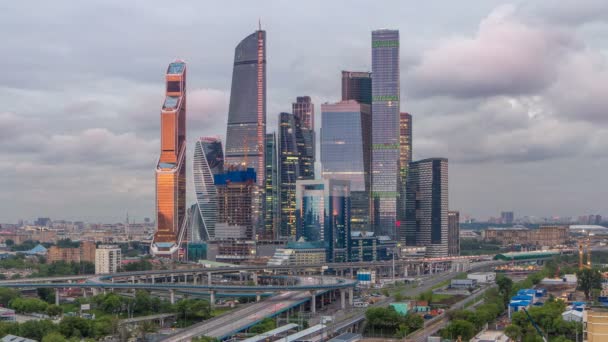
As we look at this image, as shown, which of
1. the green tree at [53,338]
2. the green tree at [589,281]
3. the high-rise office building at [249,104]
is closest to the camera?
the green tree at [53,338]

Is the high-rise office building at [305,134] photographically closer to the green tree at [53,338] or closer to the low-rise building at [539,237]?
the low-rise building at [539,237]

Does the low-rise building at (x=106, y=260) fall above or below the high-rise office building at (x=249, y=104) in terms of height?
below

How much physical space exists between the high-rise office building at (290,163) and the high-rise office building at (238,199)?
14512 millimetres

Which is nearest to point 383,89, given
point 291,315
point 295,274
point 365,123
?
point 365,123

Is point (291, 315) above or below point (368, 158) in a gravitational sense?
below

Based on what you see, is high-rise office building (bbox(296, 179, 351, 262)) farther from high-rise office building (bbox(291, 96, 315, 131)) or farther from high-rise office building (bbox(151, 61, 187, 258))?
high-rise office building (bbox(291, 96, 315, 131))

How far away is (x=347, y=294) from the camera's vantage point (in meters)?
71.2

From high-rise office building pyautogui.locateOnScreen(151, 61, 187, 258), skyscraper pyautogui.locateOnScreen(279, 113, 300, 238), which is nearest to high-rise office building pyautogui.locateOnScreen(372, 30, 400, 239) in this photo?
skyscraper pyautogui.locateOnScreen(279, 113, 300, 238)

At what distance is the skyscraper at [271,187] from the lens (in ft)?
468

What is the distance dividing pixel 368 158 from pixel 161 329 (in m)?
99.4

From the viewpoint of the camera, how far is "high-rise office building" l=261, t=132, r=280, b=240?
142625 millimetres

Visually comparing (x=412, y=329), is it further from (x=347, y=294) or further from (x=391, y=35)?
(x=391, y=35)

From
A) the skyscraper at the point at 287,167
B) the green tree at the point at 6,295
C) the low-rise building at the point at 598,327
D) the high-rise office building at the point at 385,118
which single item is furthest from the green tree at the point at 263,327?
the high-rise office building at the point at 385,118

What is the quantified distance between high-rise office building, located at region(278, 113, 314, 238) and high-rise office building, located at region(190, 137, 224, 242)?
11.9 metres
